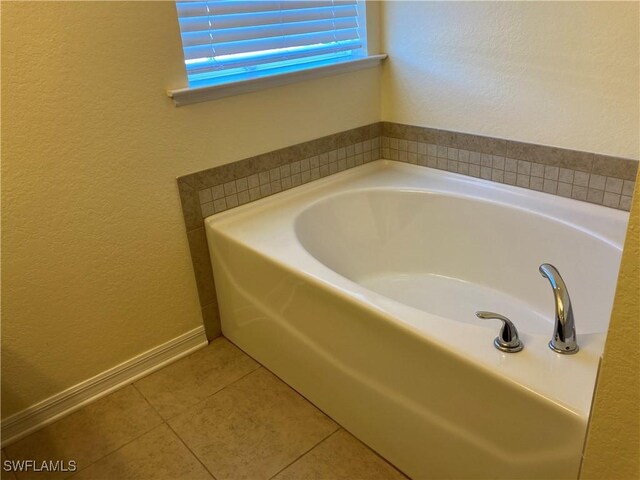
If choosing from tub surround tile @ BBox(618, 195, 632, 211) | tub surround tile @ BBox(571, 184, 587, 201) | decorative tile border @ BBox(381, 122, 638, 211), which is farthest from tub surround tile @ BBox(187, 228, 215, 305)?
tub surround tile @ BBox(618, 195, 632, 211)

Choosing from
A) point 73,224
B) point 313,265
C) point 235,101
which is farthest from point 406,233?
point 73,224

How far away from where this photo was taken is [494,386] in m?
1.16

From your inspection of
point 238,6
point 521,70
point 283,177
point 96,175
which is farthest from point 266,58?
point 521,70

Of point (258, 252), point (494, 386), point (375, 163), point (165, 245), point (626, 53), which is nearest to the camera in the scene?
point (494, 386)

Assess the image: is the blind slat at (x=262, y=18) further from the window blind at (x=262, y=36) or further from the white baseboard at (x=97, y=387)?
the white baseboard at (x=97, y=387)

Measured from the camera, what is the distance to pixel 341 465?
5.19ft

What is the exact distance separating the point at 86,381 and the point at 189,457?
51 centimetres

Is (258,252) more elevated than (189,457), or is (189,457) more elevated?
(258,252)

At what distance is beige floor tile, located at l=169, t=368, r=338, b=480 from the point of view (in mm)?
1621

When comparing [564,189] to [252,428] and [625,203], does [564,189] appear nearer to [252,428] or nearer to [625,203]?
[625,203]

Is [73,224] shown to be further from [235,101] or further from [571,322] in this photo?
[571,322]

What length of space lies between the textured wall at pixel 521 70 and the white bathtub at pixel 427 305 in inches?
9.9

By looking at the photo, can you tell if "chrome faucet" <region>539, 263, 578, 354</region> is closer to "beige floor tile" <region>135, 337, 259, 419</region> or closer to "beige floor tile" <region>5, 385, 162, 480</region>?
"beige floor tile" <region>135, 337, 259, 419</region>

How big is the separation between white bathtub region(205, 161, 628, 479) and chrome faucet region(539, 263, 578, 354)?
2 cm
